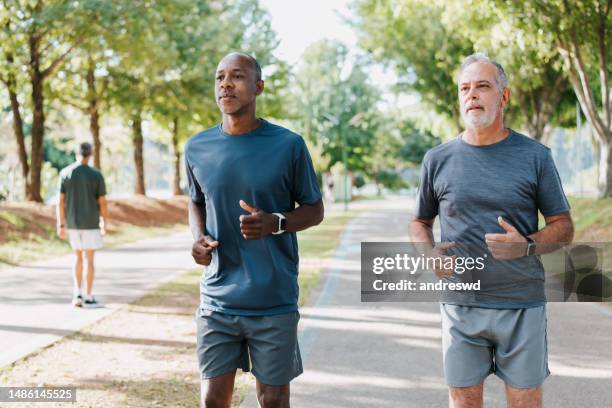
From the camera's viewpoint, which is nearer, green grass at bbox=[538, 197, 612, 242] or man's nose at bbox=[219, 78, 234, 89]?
man's nose at bbox=[219, 78, 234, 89]

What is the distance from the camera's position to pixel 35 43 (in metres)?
20.2

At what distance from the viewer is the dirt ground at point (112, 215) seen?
706 inches

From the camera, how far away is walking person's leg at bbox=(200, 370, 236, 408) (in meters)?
3.56

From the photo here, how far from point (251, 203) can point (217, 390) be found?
874 mm

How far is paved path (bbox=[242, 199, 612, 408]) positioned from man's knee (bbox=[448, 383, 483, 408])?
194 cm

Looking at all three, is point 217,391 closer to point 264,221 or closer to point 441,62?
point 264,221

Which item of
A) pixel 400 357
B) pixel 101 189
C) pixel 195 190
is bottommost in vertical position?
pixel 400 357

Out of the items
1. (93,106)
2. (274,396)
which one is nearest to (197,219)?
(274,396)

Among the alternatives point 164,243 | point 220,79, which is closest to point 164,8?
point 164,243

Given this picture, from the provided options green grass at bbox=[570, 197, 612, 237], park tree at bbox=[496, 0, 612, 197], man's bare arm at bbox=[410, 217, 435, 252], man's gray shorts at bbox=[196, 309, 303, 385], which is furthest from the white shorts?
park tree at bbox=[496, 0, 612, 197]

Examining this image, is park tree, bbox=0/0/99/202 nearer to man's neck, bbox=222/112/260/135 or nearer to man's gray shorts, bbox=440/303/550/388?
man's neck, bbox=222/112/260/135

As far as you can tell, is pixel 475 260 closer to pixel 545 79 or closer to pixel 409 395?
pixel 409 395

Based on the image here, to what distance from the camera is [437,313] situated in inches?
351

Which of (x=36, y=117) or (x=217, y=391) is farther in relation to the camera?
(x=36, y=117)
